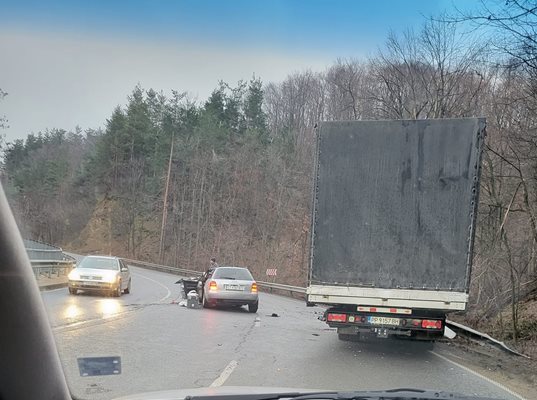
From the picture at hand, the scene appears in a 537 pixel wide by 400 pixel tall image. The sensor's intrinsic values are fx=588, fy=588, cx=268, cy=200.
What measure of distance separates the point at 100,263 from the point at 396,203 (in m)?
12.6

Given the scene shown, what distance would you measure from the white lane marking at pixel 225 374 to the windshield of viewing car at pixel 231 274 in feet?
30.2

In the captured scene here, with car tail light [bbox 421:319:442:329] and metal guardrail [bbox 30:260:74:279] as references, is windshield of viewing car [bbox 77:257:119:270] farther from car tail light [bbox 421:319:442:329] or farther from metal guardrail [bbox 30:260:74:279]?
car tail light [bbox 421:319:442:329]

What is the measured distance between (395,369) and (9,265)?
7301 millimetres

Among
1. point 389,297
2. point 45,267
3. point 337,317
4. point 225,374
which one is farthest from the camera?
point 337,317

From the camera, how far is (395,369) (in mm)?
8969

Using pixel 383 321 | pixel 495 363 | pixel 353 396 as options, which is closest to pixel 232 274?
pixel 383 321

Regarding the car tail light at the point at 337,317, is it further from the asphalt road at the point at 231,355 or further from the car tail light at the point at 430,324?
the car tail light at the point at 430,324

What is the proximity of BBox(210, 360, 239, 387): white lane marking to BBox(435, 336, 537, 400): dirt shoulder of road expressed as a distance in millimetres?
3763

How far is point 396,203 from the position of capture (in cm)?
995

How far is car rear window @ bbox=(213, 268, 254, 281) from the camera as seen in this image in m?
18.0

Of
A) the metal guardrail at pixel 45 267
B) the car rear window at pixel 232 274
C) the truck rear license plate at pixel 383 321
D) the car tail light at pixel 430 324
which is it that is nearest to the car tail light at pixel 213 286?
the car rear window at pixel 232 274

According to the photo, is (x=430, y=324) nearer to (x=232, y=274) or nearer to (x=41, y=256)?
(x=41, y=256)

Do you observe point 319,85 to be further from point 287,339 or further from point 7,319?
point 7,319

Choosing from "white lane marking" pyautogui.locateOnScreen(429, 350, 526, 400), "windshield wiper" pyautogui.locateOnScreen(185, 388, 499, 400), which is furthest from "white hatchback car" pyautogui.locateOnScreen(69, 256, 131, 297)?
"windshield wiper" pyautogui.locateOnScreen(185, 388, 499, 400)
